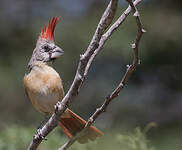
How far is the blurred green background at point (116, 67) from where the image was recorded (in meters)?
5.78

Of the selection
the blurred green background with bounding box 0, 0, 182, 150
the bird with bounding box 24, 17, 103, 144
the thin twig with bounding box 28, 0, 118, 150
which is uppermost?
the blurred green background with bounding box 0, 0, 182, 150

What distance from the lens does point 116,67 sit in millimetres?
6246

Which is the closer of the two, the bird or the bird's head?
the bird

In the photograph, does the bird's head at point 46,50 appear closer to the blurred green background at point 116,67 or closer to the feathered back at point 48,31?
the feathered back at point 48,31

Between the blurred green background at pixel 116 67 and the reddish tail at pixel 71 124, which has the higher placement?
the blurred green background at pixel 116 67

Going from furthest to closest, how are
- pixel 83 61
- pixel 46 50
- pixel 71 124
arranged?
pixel 46 50 → pixel 71 124 → pixel 83 61

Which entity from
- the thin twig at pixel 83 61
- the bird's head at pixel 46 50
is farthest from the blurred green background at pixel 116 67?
the thin twig at pixel 83 61

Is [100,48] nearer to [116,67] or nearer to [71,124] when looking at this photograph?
[71,124]

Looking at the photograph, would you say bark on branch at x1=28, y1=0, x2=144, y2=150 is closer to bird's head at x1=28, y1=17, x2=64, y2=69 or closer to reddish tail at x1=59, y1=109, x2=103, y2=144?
reddish tail at x1=59, y1=109, x2=103, y2=144

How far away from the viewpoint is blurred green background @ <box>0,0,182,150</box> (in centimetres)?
578

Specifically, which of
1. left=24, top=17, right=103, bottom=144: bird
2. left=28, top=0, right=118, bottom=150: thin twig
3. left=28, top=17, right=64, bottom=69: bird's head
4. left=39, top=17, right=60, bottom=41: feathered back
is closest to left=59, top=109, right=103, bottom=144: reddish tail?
left=24, top=17, right=103, bottom=144: bird

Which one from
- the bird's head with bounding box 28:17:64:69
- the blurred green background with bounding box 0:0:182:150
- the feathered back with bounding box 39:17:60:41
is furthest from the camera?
the blurred green background with bounding box 0:0:182:150

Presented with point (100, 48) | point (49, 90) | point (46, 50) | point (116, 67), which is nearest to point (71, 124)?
point (49, 90)

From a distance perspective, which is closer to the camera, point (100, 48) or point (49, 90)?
point (100, 48)
